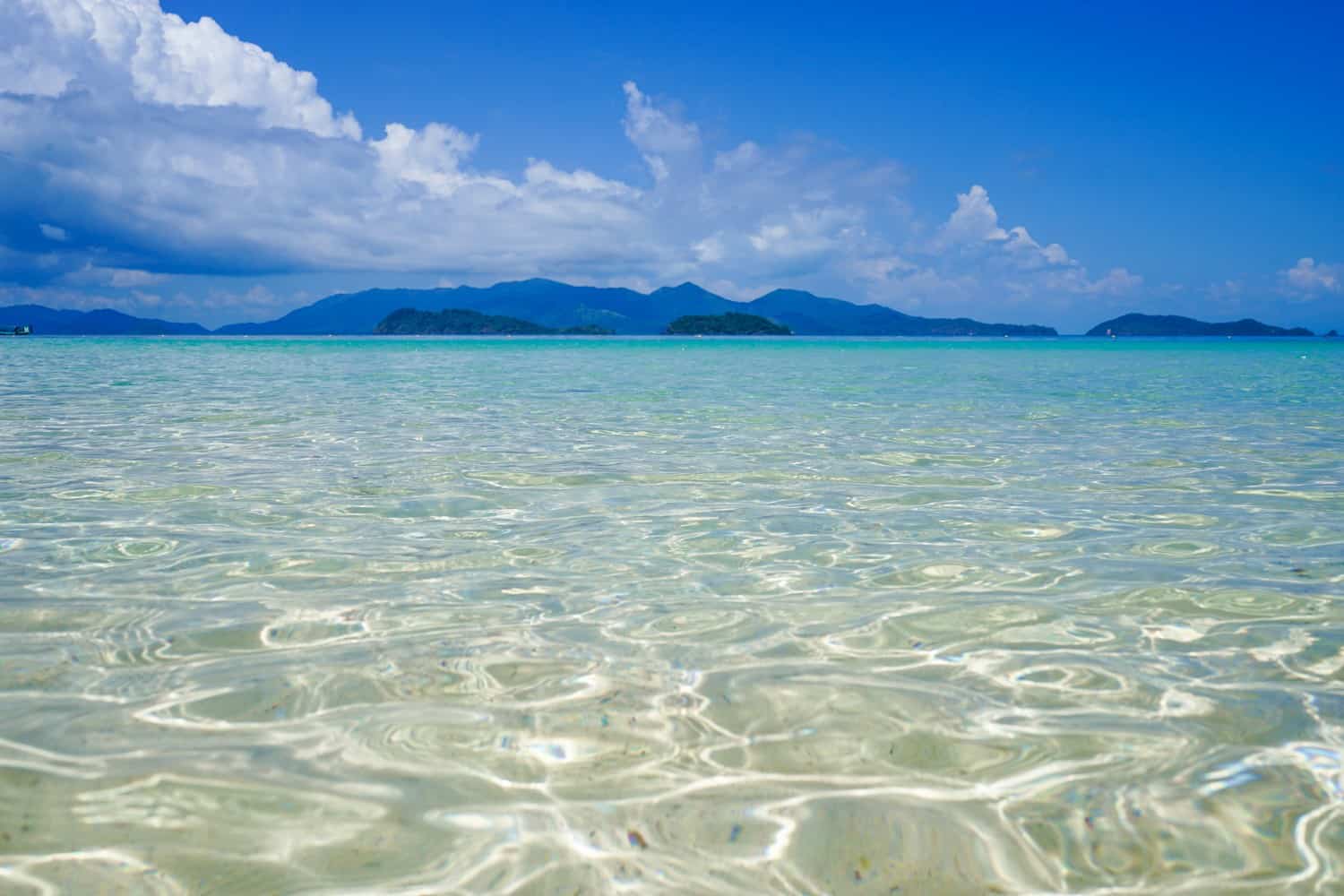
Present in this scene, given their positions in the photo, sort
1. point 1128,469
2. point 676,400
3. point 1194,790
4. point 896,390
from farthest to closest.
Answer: point 896,390 < point 676,400 < point 1128,469 < point 1194,790

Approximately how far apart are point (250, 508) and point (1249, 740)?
6636 millimetres

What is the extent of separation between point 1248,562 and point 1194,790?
3316 millimetres

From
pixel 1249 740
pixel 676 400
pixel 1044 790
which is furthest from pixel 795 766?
pixel 676 400

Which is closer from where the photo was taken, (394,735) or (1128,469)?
(394,735)

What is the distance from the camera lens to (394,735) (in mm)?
2977

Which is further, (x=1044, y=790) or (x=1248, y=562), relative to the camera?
(x=1248, y=562)

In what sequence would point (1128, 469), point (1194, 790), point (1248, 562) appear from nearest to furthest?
point (1194, 790), point (1248, 562), point (1128, 469)

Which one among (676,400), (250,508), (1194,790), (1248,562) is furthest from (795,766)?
(676,400)

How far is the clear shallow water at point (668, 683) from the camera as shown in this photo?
234cm

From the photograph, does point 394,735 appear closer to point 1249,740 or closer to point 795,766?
point 795,766

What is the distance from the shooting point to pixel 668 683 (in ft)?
11.3

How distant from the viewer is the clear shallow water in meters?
2.34

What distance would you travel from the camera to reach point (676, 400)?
18281 mm

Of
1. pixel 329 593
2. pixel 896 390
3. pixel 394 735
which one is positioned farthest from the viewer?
pixel 896 390
